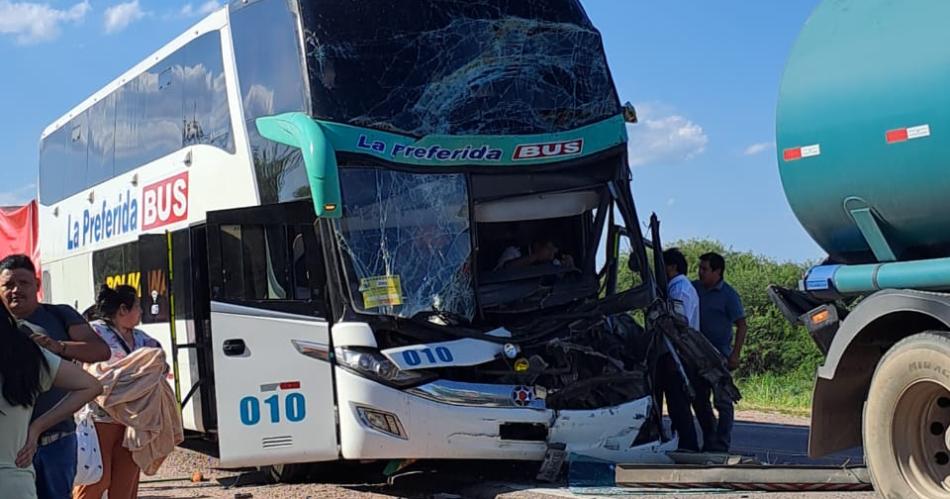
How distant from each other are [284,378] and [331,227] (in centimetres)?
120

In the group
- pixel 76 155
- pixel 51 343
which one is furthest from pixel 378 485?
pixel 76 155

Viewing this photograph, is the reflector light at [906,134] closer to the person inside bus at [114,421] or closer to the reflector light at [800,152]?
the reflector light at [800,152]

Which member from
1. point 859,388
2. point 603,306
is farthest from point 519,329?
point 859,388

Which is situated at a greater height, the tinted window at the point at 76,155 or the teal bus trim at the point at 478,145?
the tinted window at the point at 76,155

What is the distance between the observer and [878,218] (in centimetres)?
609

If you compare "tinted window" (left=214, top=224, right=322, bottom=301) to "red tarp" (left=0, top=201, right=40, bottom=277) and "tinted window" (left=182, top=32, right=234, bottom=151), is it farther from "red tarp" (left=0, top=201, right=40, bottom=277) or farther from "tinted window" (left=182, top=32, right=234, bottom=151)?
"red tarp" (left=0, top=201, right=40, bottom=277)

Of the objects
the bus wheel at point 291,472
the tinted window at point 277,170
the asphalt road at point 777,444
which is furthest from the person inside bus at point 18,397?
the asphalt road at point 777,444

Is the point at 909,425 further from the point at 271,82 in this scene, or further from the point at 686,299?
the point at 271,82

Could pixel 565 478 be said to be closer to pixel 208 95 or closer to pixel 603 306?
pixel 603 306

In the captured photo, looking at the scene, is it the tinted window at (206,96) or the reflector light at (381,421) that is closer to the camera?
the reflector light at (381,421)

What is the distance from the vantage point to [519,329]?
870 centimetres

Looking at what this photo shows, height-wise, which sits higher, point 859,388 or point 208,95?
point 208,95

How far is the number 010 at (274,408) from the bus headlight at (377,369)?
1.57 ft

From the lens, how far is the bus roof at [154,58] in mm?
10234
